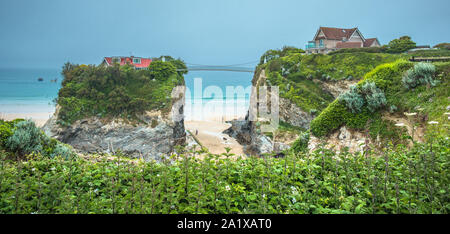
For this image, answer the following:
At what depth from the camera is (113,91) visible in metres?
29.9

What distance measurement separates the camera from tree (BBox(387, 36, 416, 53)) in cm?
3434

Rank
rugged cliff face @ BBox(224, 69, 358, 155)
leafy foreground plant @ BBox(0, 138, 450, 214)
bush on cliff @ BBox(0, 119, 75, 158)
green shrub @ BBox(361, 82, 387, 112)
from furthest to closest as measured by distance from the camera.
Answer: rugged cliff face @ BBox(224, 69, 358, 155), green shrub @ BBox(361, 82, 387, 112), bush on cliff @ BBox(0, 119, 75, 158), leafy foreground plant @ BBox(0, 138, 450, 214)

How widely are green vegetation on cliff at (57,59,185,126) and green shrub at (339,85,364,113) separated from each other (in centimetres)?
2146

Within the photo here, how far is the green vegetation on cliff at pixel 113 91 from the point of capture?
28.7 m

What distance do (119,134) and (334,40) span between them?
39.2 m

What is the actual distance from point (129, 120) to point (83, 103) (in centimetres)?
583

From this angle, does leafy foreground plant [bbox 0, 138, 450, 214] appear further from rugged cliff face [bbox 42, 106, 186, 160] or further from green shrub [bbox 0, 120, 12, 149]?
rugged cliff face [bbox 42, 106, 186, 160]

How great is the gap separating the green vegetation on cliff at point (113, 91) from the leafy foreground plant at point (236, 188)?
25310mm

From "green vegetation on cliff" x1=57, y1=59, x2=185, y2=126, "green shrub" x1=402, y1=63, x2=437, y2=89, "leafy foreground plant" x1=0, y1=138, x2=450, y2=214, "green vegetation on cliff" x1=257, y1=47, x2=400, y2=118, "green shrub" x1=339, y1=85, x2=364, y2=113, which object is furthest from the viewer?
"green vegetation on cliff" x1=57, y1=59, x2=185, y2=126

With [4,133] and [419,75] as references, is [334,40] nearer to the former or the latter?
[419,75]

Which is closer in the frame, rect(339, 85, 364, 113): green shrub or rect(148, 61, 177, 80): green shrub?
rect(339, 85, 364, 113): green shrub

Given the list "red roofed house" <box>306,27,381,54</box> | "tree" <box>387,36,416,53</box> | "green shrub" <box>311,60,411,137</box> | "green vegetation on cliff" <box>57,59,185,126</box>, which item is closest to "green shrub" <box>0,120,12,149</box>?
"green shrub" <box>311,60,411,137</box>

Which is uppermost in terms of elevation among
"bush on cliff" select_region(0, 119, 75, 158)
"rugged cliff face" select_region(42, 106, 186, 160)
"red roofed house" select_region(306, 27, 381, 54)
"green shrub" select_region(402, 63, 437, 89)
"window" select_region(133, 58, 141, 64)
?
"red roofed house" select_region(306, 27, 381, 54)
